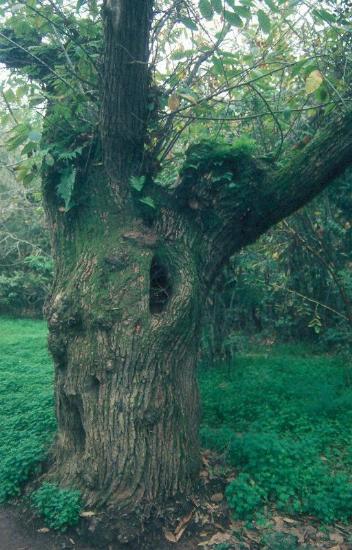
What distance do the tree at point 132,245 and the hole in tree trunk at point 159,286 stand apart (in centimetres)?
1

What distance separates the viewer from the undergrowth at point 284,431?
4.44m

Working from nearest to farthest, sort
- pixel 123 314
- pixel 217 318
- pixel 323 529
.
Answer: pixel 323 529
pixel 123 314
pixel 217 318

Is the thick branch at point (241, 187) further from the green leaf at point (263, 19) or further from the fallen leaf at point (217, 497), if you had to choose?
the fallen leaf at point (217, 497)

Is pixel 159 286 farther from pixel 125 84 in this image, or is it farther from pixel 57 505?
pixel 57 505

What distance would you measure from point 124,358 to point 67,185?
1.66 metres

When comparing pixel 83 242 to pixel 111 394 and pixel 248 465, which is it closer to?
pixel 111 394

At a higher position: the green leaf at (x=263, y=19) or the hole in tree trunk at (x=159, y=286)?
the green leaf at (x=263, y=19)

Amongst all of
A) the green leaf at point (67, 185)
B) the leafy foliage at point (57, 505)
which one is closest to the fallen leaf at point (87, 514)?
the leafy foliage at point (57, 505)

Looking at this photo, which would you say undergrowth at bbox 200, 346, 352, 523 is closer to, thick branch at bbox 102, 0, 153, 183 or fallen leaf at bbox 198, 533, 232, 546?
fallen leaf at bbox 198, 533, 232, 546

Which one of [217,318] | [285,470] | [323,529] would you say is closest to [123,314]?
[285,470]

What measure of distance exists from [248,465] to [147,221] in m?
2.46

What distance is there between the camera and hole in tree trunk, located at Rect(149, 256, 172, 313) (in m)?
4.87

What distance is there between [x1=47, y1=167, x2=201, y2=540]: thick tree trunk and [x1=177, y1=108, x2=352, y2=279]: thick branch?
0.97 feet

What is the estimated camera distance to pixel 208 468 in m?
4.90
